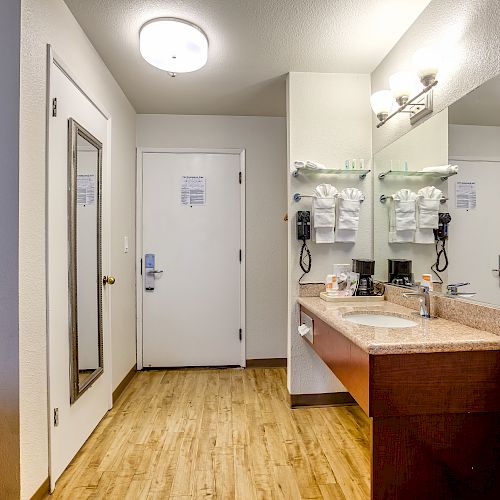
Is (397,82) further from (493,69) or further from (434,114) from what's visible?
(493,69)

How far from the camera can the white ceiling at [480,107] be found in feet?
4.85

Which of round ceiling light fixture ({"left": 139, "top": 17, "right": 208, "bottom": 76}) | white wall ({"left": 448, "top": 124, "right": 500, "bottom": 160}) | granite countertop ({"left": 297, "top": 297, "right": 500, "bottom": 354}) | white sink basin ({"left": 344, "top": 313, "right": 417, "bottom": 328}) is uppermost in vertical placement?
round ceiling light fixture ({"left": 139, "top": 17, "right": 208, "bottom": 76})

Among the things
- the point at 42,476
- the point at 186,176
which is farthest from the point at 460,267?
the point at 186,176

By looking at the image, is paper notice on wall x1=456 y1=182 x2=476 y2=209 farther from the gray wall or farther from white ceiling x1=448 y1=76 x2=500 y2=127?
the gray wall

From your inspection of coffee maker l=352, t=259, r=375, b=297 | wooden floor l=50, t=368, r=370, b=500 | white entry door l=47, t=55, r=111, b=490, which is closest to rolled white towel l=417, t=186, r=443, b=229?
coffee maker l=352, t=259, r=375, b=297

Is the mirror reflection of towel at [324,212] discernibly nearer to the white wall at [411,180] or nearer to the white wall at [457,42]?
the white wall at [411,180]

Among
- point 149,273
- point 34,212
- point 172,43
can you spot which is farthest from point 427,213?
point 149,273

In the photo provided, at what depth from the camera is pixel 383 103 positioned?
7.52 ft

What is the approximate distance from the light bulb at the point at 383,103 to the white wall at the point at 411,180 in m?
0.20

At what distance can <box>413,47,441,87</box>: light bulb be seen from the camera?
5.96 feet

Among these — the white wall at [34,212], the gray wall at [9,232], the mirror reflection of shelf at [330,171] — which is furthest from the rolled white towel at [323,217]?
the gray wall at [9,232]

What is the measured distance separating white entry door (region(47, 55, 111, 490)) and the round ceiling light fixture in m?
0.48

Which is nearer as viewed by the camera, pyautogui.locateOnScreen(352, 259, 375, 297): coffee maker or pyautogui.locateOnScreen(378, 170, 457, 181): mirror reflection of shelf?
pyautogui.locateOnScreen(378, 170, 457, 181): mirror reflection of shelf

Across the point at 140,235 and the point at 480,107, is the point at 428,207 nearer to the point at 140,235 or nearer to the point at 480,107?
the point at 480,107
